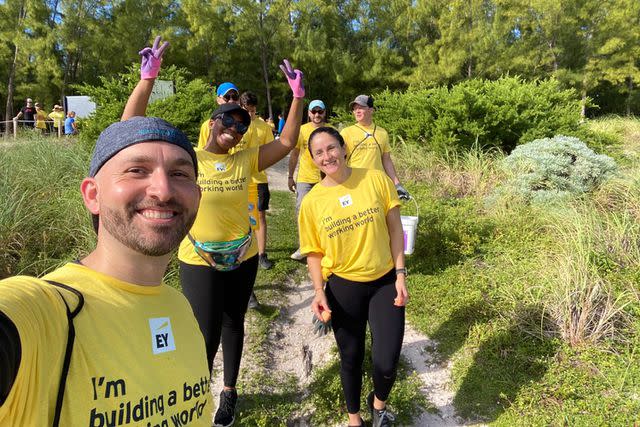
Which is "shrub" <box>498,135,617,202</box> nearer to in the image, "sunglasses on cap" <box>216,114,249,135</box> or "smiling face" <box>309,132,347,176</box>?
"smiling face" <box>309,132,347,176</box>

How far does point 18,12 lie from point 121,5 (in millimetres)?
5076

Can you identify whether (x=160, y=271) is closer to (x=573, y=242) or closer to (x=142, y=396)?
(x=142, y=396)

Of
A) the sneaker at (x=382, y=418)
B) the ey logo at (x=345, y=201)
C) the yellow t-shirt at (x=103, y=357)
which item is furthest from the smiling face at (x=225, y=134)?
the sneaker at (x=382, y=418)

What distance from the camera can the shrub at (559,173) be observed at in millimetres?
5758

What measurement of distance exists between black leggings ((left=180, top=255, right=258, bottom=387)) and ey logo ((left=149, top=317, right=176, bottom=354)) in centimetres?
133

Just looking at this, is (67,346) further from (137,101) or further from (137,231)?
(137,101)

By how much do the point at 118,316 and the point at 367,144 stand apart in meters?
3.72

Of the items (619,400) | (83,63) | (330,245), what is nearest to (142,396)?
(330,245)

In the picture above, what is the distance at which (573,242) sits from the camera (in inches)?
149

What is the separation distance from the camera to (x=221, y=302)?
244 centimetres

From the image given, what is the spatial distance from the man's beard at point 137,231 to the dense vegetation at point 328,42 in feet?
63.9

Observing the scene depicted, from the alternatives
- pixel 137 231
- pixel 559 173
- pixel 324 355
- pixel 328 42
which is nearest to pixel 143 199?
pixel 137 231

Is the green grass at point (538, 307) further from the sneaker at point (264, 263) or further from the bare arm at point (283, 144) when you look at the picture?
the bare arm at point (283, 144)

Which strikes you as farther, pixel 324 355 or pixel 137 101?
pixel 324 355
